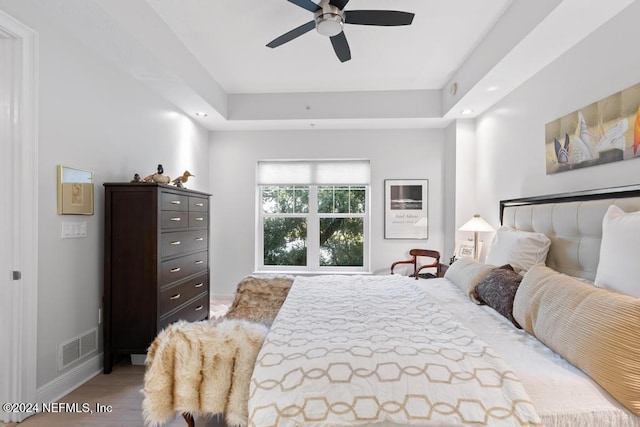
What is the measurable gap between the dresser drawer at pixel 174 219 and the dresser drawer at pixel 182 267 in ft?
0.98

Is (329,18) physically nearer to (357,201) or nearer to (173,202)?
(173,202)

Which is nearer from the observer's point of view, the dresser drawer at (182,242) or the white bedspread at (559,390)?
the white bedspread at (559,390)

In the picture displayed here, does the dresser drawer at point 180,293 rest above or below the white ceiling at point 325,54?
below

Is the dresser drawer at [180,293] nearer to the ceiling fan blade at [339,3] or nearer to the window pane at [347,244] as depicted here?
the window pane at [347,244]

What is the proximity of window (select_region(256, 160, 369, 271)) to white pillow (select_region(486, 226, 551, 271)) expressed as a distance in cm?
225

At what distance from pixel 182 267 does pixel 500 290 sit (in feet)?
8.31

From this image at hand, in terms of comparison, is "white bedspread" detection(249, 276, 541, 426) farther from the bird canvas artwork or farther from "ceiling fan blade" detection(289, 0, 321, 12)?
"ceiling fan blade" detection(289, 0, 321, 12)

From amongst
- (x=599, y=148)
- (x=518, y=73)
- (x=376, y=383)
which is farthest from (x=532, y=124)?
(x=376, y=383)

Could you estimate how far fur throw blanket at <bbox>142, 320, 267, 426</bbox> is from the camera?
52.2 inches

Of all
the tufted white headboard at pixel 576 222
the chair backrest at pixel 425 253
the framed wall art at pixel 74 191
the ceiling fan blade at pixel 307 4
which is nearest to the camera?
the tufted white headboard at pixel 576 222

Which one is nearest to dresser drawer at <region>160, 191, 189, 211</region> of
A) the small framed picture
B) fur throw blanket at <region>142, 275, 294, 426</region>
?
fur throw blanket at <region>142, 275, 294, 426</region>

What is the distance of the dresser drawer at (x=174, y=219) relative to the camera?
2527 mm

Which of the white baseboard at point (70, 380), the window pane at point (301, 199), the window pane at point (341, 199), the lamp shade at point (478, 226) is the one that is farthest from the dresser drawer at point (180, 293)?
the lamp shade at point (478, 226)

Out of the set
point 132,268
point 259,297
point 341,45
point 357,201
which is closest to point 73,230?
point 132,268
